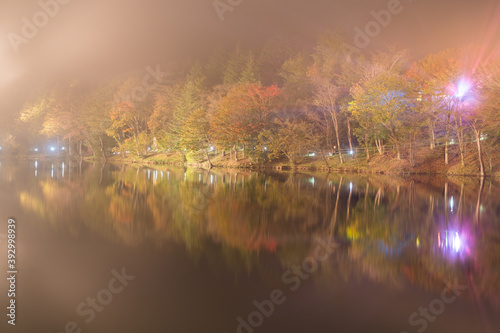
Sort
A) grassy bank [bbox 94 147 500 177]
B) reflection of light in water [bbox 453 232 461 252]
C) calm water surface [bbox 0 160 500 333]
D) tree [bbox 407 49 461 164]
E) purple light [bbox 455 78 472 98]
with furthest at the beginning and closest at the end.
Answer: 1. grassy bank [bbox 94 147 500 177]
2. tree [bbox 407 49 461 164]
3. purple light [bbox 455 78 472 98]
4. reflection of light in water [bbox 453 232 461 252]
5. calm water surface [bbox 0 160 500 333]

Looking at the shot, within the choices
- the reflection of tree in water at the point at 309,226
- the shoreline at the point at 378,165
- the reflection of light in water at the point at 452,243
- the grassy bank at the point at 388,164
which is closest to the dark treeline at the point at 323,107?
the grassy bank at the point at 388,164

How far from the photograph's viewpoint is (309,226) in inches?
384

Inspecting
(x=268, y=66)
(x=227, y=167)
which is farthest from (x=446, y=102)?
(x=268, y=66)

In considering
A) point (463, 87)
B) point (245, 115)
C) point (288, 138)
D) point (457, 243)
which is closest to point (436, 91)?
point (463, 87)

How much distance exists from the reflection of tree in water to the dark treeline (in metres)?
13.1

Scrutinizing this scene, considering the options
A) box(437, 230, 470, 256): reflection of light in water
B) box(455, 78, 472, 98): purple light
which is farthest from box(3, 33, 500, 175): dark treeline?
box(437, 230, 470, 256): reflection of light in water

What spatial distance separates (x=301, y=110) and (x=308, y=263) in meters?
30.2

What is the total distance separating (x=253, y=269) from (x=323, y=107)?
30.2m

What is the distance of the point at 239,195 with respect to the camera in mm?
15914

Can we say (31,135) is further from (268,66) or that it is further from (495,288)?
(495,288)

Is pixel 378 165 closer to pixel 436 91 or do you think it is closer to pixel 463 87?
pixel 436 91

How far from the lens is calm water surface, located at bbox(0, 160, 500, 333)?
14.9ft

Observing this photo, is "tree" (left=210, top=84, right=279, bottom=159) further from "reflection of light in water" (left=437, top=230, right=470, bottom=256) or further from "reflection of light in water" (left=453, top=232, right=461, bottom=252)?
"reflection of light in water" (left=453, top=232, right=461, bottom=252)

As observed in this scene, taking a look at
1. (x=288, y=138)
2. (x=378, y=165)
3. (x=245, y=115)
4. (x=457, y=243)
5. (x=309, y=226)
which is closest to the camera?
(x=457, y=243)
